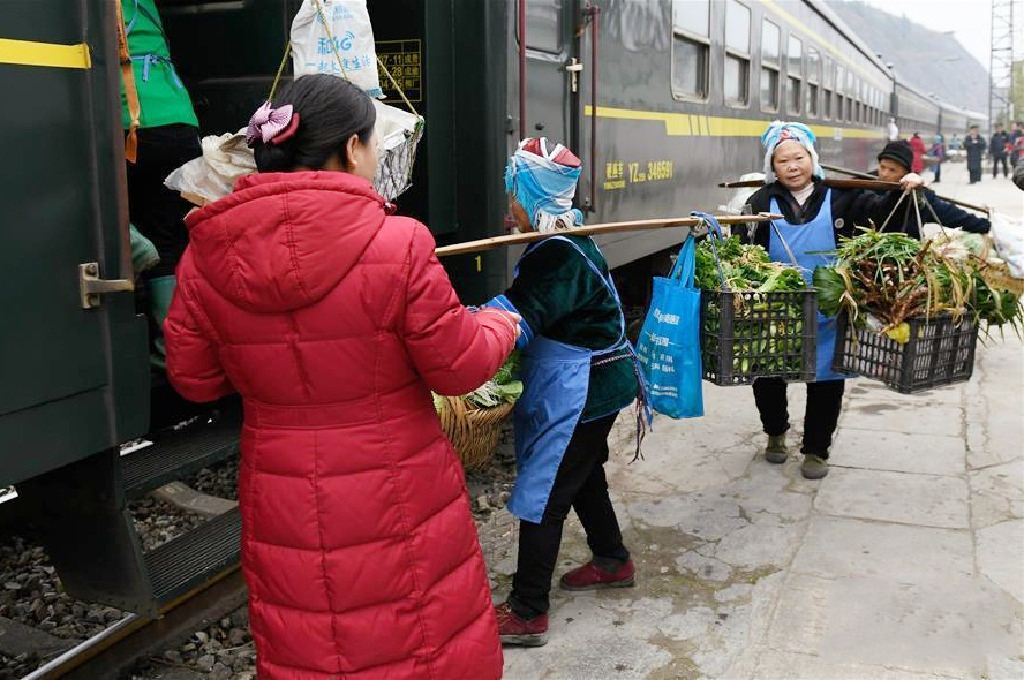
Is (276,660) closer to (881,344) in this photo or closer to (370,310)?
(370,310)

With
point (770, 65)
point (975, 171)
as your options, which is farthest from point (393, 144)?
point (975, 171)

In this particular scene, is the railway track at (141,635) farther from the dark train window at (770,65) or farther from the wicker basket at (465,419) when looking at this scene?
the dark train window at (770,65)

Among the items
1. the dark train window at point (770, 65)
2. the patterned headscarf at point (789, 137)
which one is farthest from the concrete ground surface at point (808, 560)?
the dark train window at point (770, 65)

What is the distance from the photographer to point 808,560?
3752 millimetres

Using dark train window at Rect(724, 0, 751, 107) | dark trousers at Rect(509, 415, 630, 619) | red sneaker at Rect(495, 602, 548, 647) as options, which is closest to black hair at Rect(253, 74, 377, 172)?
dark trousers at Rect(509, 415, 630, 619)

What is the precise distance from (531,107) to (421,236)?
2561 mm

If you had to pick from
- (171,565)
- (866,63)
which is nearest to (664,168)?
(171,565)

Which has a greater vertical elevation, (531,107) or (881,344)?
(531,107)

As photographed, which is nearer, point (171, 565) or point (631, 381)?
point (171, 565)

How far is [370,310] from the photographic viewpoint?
73.3 inches

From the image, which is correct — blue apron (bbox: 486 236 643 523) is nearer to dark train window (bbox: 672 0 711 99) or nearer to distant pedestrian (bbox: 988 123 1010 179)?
dark train window (bbox: 672 0 711 99)

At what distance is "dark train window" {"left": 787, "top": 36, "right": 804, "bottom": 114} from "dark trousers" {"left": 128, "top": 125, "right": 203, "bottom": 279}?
25.8 ft

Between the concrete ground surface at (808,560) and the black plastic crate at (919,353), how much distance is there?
726mm

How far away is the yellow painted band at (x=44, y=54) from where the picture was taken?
6.89 feet
